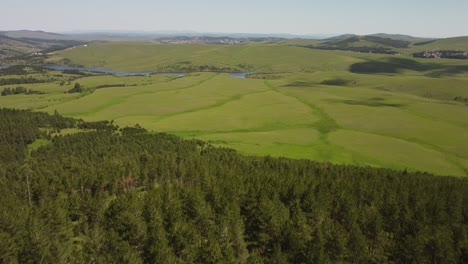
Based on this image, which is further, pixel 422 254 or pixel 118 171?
pixel 118 171

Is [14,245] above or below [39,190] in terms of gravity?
above

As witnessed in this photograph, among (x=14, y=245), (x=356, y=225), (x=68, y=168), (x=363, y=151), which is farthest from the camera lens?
(x=363, y=151)

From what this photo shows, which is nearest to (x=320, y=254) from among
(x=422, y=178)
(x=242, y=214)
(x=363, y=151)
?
(x=242, y=214)

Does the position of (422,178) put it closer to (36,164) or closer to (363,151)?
(363,151)

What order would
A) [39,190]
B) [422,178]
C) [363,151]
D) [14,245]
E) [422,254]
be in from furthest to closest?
[363,151] → [422,178] → [39,190] → [422,254] → [14,245]

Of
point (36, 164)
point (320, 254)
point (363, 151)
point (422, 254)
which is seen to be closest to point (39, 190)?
point (36, 164)

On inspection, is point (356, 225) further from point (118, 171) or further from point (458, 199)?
point (118, 171)
